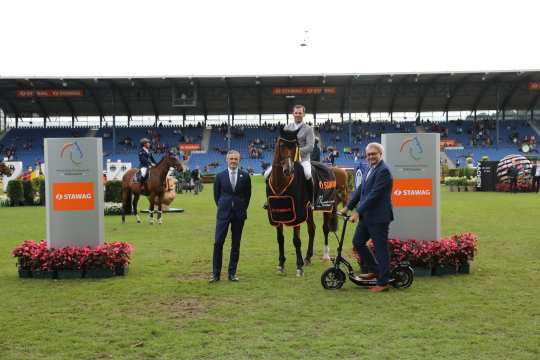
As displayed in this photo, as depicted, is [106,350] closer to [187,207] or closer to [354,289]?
[354,289]

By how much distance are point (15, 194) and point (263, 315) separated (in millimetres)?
21899

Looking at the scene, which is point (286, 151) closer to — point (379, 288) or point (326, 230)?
point (326, 230)

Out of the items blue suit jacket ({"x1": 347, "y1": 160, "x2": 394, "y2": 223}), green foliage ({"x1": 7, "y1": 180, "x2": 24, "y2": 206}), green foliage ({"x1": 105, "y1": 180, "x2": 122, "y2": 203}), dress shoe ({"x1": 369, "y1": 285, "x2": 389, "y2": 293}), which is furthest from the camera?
green foliage ({"x1": 7, "y1": 180, "x2": 24, "y2": 206})

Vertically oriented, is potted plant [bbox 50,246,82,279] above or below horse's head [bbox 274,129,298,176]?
below

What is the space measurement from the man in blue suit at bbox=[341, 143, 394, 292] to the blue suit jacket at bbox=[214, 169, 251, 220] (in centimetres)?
177

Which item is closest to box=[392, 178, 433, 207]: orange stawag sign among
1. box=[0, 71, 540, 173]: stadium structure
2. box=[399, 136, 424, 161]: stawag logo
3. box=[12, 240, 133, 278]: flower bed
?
box=[399, 136, 424, 161]: stawag logo

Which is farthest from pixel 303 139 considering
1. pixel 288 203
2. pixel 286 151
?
pixel 288 203

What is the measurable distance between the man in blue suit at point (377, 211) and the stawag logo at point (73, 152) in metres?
4.23

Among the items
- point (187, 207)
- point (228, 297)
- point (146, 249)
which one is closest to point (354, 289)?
point (228, 297)

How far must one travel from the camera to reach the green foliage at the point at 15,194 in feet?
83.7

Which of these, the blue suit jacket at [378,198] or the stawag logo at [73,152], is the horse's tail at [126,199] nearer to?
the stawag logo at [73,152]

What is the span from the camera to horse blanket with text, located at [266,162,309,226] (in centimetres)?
882

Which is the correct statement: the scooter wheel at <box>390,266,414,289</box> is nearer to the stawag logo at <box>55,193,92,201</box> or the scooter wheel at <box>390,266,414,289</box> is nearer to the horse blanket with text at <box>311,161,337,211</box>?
the horse blanket with text at <box>311,161,337,211</box>

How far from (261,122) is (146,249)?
52.8 meters
